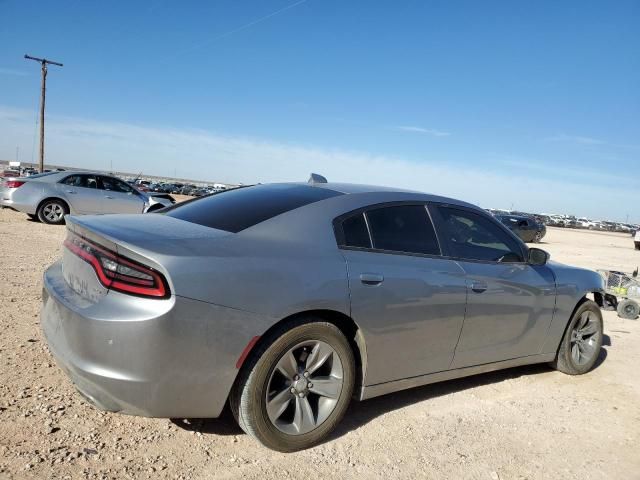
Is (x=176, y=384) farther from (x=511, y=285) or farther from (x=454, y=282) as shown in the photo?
(x=511, y=285)

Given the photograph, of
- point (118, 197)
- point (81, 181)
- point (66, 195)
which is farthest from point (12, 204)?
point (118, 197)

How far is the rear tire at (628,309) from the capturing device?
23.9ft

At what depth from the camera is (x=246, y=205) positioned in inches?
134

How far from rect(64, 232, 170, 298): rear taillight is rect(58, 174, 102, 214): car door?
11.1 meters

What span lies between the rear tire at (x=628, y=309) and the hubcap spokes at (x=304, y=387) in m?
6.03

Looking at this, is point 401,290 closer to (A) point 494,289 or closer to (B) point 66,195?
(A) point 494,289

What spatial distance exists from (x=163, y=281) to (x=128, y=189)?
12329mm

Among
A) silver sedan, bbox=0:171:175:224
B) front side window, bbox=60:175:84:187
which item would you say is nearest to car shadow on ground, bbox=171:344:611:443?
silver sedan, bbox=0:171:175:224

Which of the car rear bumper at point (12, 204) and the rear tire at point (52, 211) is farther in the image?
the rear tire at point (52, 211)

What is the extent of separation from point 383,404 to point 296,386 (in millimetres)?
1109

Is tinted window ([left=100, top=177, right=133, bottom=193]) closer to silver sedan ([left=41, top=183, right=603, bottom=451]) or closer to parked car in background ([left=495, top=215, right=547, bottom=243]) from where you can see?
silver sedan ([left=41, top=183, right=603, bottom=451])

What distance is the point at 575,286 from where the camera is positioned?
15.1 feet

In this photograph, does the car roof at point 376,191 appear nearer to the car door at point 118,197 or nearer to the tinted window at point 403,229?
the tinted window at point 403,229

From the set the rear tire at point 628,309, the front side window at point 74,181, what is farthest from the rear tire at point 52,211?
the rear tire at point 628,309
